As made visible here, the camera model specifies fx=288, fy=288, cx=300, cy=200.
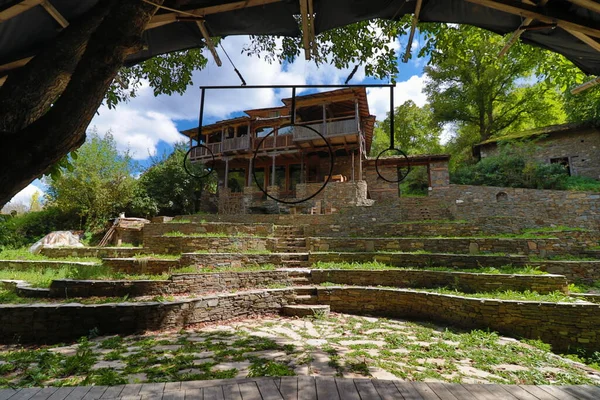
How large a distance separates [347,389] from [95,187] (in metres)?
18.5

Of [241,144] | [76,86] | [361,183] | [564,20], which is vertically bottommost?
[76,86]

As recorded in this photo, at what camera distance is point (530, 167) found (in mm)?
13828

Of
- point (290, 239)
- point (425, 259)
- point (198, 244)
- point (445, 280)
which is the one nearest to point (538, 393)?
point (445, 280)

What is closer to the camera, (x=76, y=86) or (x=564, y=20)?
(x=76, y=86)

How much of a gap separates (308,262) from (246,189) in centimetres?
1030

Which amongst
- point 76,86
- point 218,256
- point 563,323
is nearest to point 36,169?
point 76,86

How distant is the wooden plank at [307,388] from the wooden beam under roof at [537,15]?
9.50 feet

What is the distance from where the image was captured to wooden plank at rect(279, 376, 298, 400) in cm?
162

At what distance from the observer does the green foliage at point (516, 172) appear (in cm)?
1347

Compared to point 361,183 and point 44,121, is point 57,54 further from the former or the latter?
point 361,183

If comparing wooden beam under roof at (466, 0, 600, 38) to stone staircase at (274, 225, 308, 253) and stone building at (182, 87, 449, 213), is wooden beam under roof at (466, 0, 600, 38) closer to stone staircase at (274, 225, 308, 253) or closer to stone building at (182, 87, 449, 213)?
stone staircase at (274, 225, 308, 253)

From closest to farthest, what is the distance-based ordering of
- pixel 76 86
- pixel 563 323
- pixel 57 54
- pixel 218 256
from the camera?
pixel 76 86
pixel 57 54
pixel 563 323
pixel 218 256

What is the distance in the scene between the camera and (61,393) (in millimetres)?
1628

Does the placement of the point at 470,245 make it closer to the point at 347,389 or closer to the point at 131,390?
the point at 347,389
